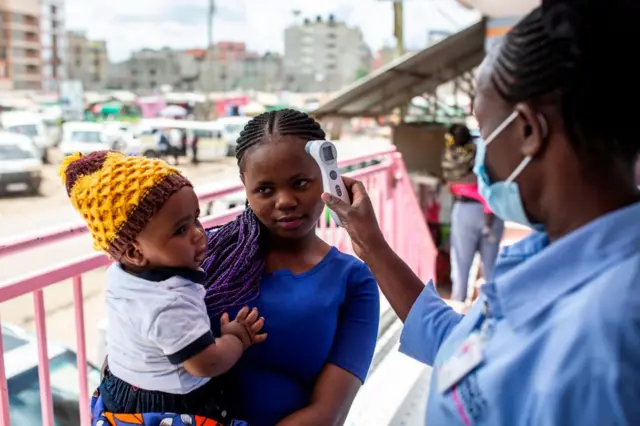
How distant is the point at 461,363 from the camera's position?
2.61 feet

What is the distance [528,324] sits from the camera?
73 cm

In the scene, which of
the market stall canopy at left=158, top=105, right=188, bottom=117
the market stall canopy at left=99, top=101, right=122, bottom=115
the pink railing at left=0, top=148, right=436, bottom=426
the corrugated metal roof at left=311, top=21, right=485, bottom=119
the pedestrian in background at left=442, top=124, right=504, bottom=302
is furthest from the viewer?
the market stall canopy at left=158, top=105, right=188, bottom=117

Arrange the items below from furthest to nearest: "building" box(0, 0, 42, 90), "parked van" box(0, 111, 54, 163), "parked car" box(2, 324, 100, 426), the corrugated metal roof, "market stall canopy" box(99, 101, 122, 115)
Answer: "building" box(0, 0, 42, 90)
"market stall canopy" box(99, 101, 122, 115)
"parked van" box(0, 111, 54, 163)
the corrugated metal roof
"parked car" box(2, 324, 100, 426)

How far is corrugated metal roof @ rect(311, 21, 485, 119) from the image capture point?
9.44 m

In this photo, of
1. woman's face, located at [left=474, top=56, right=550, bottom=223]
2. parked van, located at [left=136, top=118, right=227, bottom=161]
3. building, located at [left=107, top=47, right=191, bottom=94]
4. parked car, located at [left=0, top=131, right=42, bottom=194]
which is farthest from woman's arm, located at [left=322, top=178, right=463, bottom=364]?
building, located at [left=107, top=47, right=191, bottom=94]

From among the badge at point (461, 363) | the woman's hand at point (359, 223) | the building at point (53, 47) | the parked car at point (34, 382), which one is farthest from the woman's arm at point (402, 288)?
the building at point (53, 47)

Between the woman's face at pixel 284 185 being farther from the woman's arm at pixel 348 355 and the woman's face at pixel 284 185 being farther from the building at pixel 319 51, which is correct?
the building at pixel 319 51

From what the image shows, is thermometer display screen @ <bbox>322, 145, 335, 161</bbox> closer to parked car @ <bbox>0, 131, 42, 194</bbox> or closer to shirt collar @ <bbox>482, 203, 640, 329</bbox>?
shirt collar @ <bbox>482, 203, 640, 329</bbox>

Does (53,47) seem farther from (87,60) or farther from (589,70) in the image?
(589,70)

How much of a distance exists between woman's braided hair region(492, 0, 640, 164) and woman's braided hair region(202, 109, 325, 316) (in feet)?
2.01

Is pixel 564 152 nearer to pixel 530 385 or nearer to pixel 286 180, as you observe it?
pixel 530 385

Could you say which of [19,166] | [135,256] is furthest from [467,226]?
[19,166]

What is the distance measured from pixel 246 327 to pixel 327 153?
1.24 feet

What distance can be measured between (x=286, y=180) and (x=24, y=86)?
3115 centimetres
